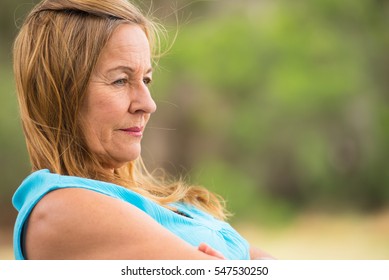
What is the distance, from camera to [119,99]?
1139 mm

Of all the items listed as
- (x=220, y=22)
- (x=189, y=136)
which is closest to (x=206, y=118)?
(x=189, y=136)

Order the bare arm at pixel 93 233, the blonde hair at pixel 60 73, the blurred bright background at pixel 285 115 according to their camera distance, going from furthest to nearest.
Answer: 1. the blurred bright background at pixel 285 115
2. the blonde hair at pixel 60 73
3. the bare arm at pixel 93 233

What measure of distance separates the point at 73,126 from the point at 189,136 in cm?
512

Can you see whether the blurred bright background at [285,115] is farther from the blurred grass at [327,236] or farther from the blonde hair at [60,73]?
the blonde hair at [60,73]

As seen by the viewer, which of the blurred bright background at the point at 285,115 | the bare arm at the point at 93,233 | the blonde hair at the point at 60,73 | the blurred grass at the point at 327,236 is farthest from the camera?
the blurred bright background at the point at 285,115

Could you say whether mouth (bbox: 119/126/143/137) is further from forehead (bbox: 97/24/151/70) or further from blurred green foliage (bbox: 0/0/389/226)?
blurred green foliage (bbox: 0/0/389/226)

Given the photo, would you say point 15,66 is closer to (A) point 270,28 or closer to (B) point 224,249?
(B) point 224,249

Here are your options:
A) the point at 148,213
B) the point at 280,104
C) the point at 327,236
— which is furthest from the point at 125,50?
the point at 327,236

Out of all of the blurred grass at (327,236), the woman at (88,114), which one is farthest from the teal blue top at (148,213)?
the blurred grass at (327,236)

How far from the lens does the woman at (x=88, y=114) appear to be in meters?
1.01

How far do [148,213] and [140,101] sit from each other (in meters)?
0.20

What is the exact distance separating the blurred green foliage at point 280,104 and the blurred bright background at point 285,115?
0.01 m

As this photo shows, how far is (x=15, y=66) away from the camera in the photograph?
1.17 metres

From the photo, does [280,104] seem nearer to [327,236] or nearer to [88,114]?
[327,236]
